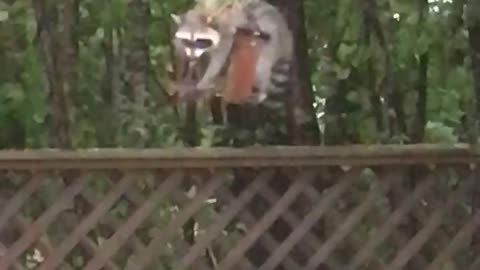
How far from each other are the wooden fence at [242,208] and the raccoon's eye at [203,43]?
8.3 inches

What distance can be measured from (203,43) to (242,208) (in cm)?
35

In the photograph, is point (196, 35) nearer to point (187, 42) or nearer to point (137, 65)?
point (187, 42)

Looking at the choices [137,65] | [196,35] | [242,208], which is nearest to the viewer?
[196,35]

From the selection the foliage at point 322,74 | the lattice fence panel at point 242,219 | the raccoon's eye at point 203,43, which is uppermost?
the raccoon's eye at point 203,43

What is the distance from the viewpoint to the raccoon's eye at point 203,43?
246 cm

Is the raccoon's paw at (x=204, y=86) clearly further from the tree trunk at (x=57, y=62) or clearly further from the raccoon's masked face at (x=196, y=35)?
the tree trunk at (x=57, y=62)

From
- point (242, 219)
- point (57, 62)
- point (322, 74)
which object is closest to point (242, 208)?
point (242, 219)

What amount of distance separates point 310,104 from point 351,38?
19 centimetres

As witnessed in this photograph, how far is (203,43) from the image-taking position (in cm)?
246

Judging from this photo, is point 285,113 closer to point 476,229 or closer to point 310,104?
point 310,104

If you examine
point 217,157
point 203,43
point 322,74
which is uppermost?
point 203,43

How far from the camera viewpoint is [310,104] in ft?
8.72

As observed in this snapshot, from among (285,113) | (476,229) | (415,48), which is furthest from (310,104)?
(476,229)

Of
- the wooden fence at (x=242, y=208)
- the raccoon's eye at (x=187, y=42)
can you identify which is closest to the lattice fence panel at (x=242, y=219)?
the wooden fence at (x=242, y=208)
